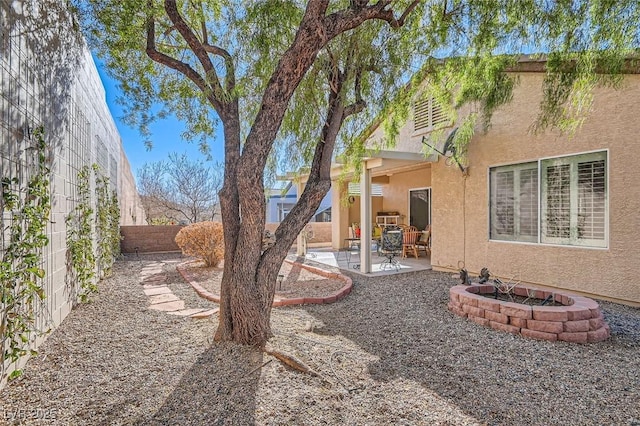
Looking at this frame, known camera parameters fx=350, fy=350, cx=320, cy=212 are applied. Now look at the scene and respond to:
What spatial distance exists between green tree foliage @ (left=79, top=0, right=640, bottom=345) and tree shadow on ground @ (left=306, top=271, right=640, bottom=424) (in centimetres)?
157

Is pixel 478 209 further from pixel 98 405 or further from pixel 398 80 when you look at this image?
pixel 98 405

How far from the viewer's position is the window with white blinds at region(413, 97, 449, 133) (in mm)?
9203

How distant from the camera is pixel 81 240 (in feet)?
18.7

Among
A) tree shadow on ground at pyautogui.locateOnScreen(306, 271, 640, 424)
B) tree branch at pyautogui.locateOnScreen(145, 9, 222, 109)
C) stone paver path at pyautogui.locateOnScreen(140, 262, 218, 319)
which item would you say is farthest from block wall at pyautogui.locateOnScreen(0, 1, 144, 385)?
tree shadow on ground at pyautogui.locateOnScreen(306, 271, 640, 424)

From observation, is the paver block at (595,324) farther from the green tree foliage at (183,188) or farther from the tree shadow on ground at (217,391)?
the green tree foliage at (183,188)

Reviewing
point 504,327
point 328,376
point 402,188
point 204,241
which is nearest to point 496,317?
point 504,327

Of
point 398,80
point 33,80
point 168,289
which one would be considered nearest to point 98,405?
point 33,80

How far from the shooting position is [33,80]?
12.3 feet

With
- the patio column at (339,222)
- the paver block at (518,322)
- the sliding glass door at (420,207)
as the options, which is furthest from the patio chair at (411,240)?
the paver block at (518,322)

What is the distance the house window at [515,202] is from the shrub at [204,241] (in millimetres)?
6724

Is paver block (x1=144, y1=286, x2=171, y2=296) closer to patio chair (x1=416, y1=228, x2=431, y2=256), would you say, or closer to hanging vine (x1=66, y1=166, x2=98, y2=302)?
hanging vine (x1=66, y1=166, x2=98, y2=302)

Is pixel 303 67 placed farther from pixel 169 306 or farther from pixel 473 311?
pixel 169 306

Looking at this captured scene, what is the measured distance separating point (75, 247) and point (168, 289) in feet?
6.53

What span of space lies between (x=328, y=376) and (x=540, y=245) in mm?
5731
